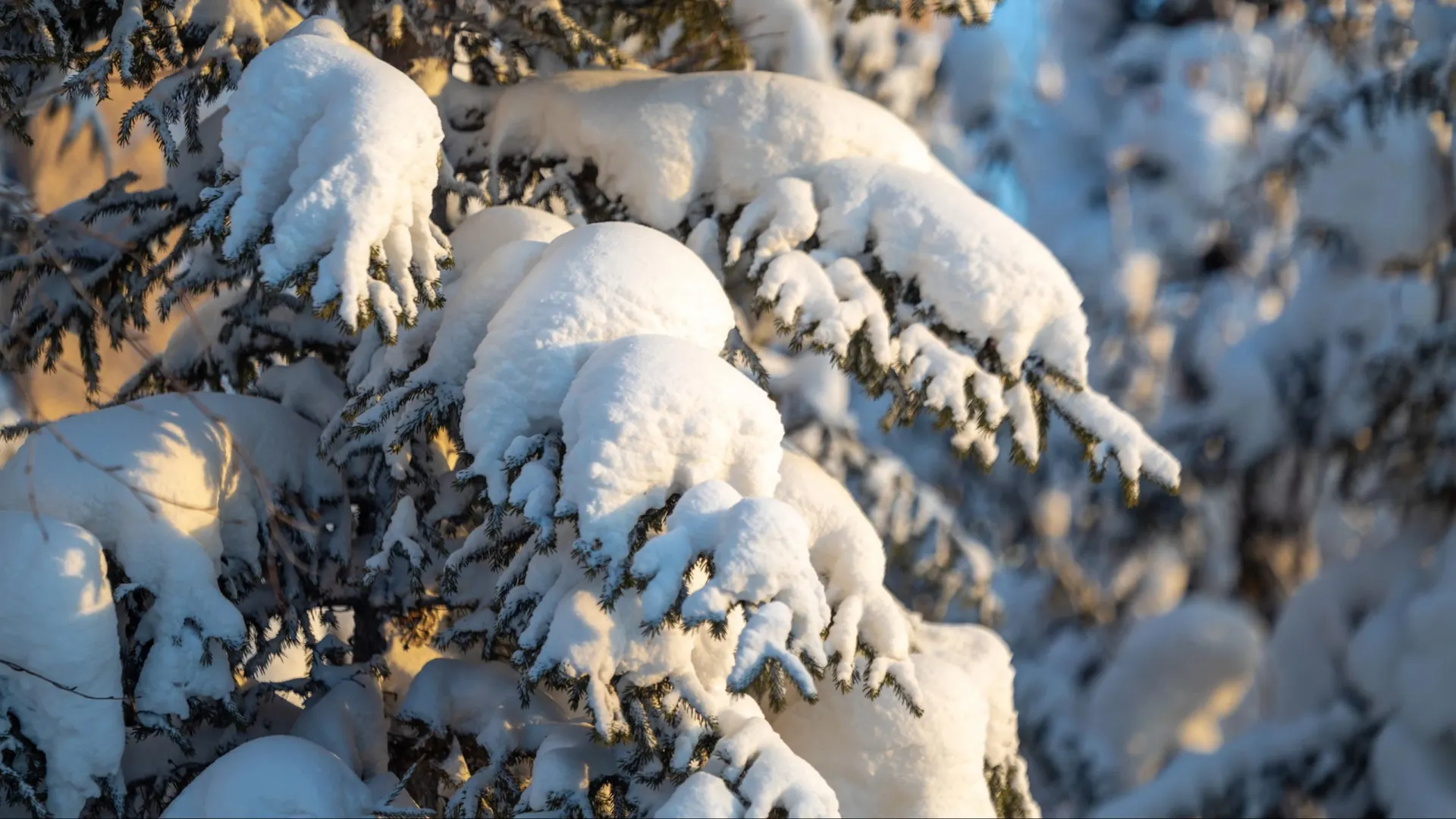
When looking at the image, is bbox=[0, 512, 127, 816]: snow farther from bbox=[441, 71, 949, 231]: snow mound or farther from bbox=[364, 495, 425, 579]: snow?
bbox=[441, 71, 949, 231]: snow mound

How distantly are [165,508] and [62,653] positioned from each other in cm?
36

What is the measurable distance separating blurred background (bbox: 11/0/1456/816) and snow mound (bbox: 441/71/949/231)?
14.8 inches

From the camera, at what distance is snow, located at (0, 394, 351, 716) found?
2.44 meters

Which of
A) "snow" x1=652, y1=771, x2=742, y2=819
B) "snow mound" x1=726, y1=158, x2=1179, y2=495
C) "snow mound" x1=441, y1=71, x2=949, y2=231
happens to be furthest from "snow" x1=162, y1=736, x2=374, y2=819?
"snow mound" x1=441, y1=71, x2=949, y2=231

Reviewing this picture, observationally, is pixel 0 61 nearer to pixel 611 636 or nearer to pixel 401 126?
pixel 401 126

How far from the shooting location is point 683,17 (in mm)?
3756

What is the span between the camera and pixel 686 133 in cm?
298

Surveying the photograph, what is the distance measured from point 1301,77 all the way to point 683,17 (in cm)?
835

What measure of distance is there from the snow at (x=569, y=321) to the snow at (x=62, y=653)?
802 mm

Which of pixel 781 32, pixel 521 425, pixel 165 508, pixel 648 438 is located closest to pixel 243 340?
pixel 165 508

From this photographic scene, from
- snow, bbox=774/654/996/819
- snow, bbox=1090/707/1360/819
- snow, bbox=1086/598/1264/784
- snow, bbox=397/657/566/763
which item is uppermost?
snow, bbox=397/657/566/763

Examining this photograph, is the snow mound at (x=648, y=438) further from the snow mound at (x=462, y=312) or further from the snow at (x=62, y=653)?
the snow at (x=62, y=653)

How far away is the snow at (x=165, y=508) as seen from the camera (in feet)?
8.02

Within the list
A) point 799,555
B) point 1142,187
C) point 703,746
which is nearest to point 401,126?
point 799,555
